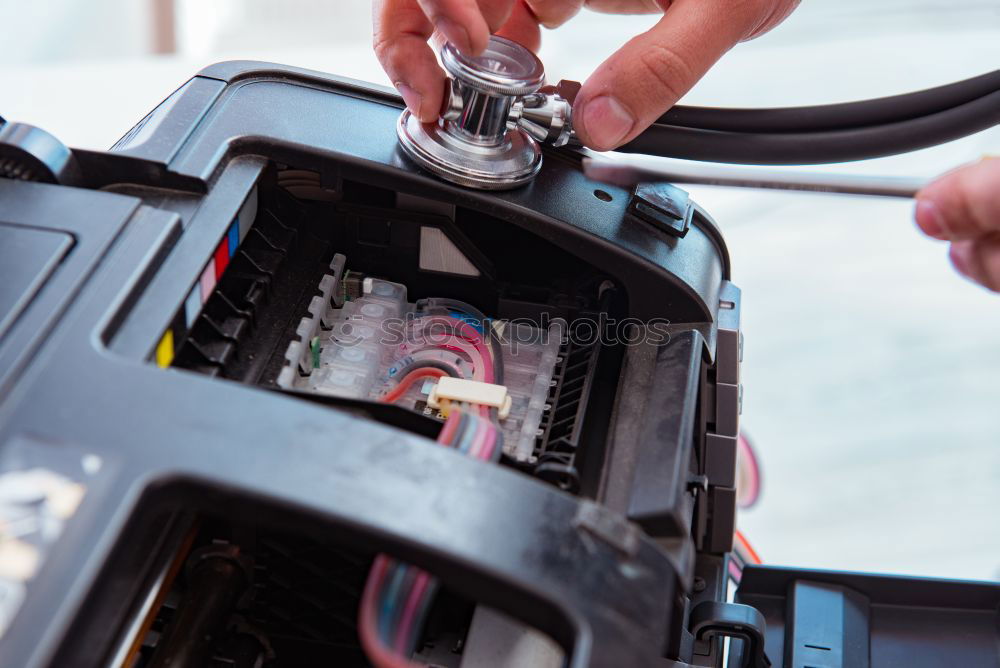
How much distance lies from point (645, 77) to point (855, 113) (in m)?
0.20

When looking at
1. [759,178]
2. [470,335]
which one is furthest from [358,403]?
[759,178]

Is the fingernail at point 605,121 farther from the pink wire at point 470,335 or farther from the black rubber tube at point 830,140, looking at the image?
the pink wire at point 470,335

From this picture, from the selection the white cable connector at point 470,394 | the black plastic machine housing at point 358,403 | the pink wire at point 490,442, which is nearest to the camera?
the black plastic machine housing at point 358,403

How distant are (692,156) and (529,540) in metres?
0.48

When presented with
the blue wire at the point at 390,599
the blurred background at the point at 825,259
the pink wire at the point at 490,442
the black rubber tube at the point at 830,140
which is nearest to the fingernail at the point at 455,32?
the black rubber tube at the point at 830,140

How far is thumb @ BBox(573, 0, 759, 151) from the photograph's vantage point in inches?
34.1

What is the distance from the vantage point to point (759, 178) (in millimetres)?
700

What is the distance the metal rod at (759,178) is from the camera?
2.30 feet

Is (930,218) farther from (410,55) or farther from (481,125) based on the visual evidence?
(410,55)

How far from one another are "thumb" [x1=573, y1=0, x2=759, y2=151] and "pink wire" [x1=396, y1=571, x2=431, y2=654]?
44 centimetres

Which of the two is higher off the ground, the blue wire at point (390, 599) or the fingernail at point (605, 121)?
the fingernail at point (605, 121)

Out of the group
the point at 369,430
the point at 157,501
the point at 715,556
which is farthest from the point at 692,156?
the point at 157,501

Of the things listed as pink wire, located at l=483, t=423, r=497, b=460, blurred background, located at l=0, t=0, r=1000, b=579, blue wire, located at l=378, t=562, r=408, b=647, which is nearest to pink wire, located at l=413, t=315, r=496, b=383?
pink wire, located at l=483, t=423, r=497, b=460

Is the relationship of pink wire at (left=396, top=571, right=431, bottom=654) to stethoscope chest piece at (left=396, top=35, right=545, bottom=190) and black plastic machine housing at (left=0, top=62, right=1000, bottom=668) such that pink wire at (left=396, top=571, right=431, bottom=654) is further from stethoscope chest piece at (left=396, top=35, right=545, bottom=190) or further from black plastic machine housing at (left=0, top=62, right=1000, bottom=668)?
stethoscope chest piece at (left=396, top=35, right=545, bottom=190)
